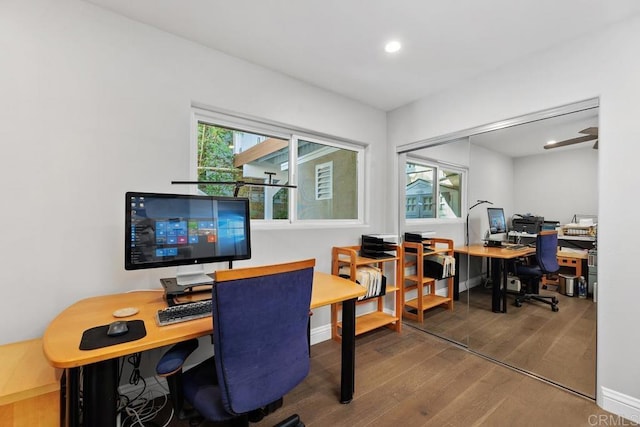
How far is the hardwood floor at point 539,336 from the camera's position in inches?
76.5

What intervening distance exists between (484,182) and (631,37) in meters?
1.28

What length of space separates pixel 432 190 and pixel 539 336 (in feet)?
5.47

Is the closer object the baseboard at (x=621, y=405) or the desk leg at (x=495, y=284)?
the baseboard at (x=621, y=405)

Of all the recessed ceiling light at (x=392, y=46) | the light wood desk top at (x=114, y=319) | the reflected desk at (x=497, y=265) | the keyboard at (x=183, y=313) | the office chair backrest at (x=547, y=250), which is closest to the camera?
the light wood desk top at (x=114, y=319)

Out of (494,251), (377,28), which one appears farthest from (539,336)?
(377,28)

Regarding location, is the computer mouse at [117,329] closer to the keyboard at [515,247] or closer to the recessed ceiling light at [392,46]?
the recessed ceiling light at [392,46]

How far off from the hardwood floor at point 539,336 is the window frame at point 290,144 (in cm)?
152

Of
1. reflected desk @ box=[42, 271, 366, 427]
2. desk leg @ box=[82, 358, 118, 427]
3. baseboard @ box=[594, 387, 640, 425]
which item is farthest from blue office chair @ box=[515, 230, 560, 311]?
desk leg @ box=[82, 358, 118, 427]

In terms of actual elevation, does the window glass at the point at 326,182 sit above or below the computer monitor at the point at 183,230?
above

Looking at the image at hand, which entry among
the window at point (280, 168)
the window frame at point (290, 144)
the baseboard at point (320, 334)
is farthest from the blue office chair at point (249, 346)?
the baseboard at point (320, 334)

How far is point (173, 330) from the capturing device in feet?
3.94

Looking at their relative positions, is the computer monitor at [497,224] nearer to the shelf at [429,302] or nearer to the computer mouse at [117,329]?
the shelf at [429,302]

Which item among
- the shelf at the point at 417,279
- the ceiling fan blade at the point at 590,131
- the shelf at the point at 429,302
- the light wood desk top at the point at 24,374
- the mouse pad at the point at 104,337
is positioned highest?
the ceiling fan blade at the point at 590,131

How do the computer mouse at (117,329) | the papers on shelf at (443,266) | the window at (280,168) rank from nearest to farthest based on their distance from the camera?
the computer mouse at (117,329), the window at (280,168), the papers on shelf at (443,266)
